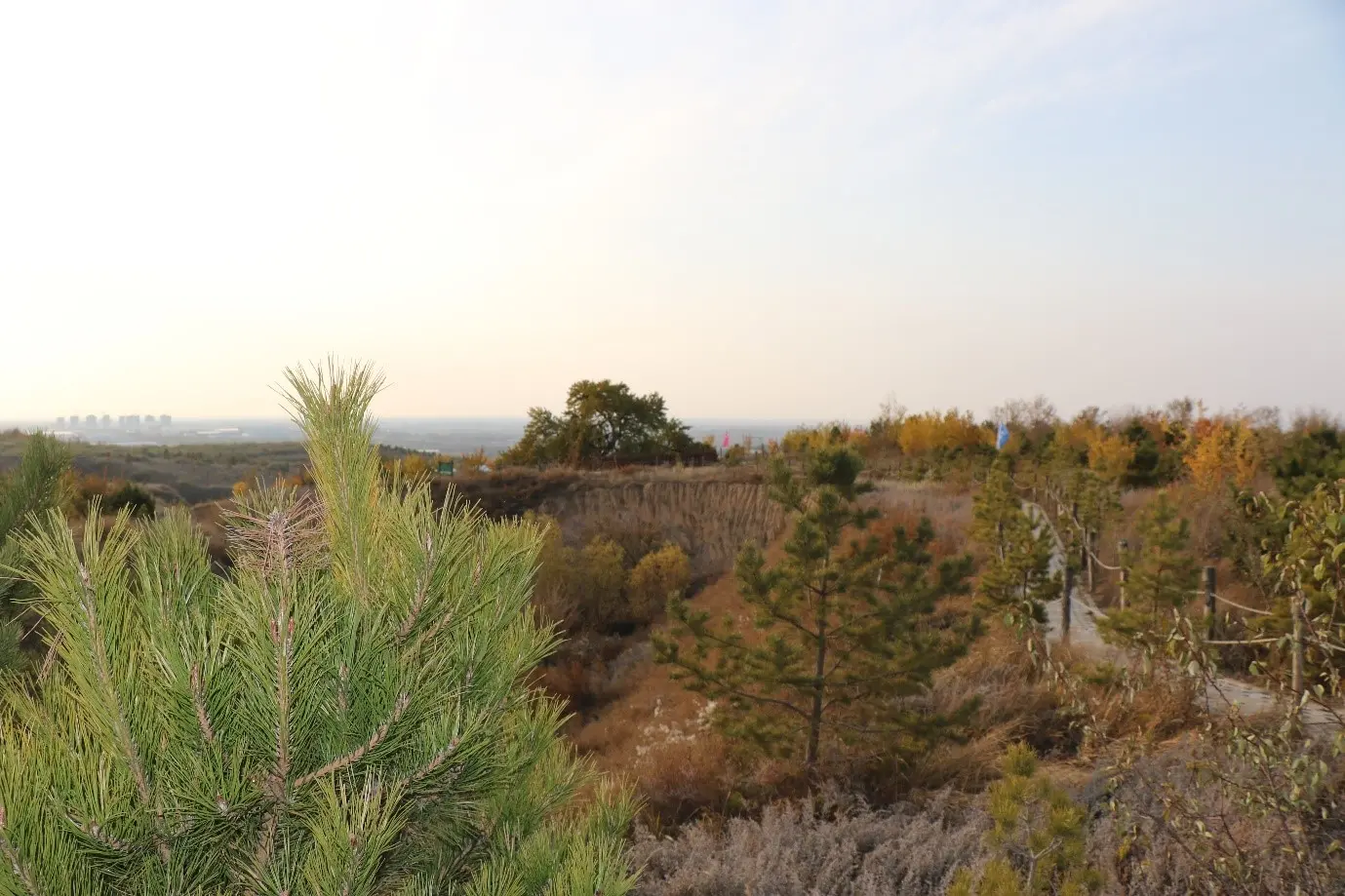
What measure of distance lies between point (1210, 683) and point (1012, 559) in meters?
6.12

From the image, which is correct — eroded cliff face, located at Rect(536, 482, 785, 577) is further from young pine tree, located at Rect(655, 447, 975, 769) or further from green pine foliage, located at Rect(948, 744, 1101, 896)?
green pine foliage, located at Rect(948, 744, 1101, 896)

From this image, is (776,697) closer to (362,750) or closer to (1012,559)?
(1012,559)

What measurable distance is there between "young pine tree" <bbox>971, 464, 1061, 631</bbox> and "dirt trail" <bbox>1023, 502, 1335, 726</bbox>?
1.31 feet

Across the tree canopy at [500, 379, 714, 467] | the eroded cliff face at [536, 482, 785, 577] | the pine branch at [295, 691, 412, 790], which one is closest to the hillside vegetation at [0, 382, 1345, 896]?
the pine branch at [295, 691, 412, 790]

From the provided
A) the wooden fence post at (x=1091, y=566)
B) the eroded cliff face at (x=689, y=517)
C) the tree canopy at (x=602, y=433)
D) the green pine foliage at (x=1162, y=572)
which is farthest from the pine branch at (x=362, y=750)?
the tree canopy at (x=602, y=433)

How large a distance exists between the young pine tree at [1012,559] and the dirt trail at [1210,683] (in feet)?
1.31

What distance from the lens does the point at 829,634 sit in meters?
6.52

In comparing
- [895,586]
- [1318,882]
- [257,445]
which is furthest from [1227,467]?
[257,445]

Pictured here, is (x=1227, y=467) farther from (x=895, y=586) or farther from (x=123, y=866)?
(x=123, y=866)

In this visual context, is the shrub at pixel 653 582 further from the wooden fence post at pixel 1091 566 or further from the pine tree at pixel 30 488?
the pine tree at pixel 30 488

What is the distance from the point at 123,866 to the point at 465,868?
77 cm

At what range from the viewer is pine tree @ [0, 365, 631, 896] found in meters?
1.37

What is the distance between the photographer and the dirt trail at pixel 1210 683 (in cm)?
612

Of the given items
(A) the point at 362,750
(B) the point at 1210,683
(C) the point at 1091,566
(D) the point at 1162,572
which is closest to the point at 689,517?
(C) the point at 1091,566
